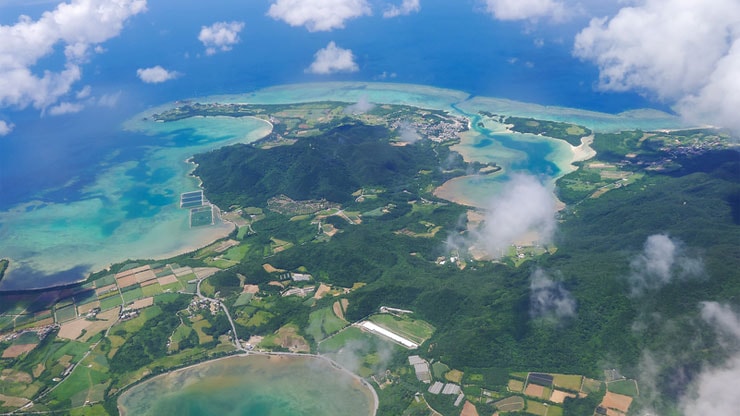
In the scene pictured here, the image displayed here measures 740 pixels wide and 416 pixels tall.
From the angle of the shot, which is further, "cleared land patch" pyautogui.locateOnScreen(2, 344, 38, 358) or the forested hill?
the forested hill

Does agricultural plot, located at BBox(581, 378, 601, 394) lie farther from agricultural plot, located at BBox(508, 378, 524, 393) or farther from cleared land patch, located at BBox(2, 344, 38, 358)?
cleared land patch, located at BBox(2, 344, 38, 358)

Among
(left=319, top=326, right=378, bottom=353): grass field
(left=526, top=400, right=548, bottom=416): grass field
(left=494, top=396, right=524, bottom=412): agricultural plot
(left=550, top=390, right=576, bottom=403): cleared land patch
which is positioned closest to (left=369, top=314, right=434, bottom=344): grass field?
(left=319, top=326, right=378, bottom=353): grass field

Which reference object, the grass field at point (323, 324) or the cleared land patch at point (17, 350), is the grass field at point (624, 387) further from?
the cleared land patch at point (17, 350)

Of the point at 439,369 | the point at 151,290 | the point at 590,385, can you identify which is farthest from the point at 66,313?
the point at 590,385

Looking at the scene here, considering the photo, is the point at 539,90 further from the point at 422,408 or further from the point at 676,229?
the point at 422,408

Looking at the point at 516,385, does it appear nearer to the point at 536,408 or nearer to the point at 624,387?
the point at 536,408
